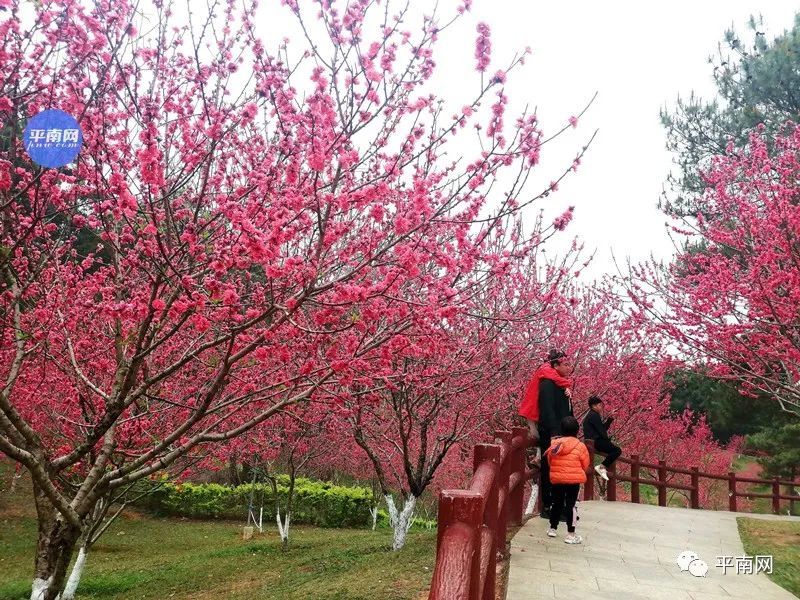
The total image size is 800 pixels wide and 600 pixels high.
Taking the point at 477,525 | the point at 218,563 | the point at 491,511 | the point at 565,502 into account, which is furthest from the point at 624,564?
the point at 218,563

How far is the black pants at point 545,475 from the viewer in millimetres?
6633

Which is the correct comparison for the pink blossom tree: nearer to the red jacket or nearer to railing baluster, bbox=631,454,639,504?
the red jacket

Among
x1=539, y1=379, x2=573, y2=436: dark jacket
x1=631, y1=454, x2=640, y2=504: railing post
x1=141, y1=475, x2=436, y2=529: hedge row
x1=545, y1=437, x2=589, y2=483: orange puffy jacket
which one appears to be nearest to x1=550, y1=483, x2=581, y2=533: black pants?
x1=545, y1=437, x2=589, y2=483: orange puffy jacket

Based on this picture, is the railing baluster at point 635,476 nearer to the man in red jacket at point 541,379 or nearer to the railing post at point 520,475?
the railing post at point 520,475

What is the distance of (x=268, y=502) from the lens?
1942 centimetres

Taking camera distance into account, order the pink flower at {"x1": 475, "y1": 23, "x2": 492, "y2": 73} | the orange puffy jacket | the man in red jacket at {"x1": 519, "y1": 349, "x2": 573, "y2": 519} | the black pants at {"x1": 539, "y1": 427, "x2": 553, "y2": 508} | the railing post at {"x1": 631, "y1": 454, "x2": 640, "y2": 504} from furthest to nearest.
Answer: the railing post at {"x1": 631, "y1": 454, "x2": 640, "y2": 504}
the black pants at {"x1": 539, "y1": 427, "x2": 553, "y2": 508}
the man in red jacket at {"x1": 519, "y1": 349, "x2": 573, "y2": 519}
the orange puffy jacket
the pink flower at {"x1": 475, "y1": 23, "x2": 492, "y2": 73}

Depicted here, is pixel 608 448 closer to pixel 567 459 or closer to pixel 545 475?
pixel 545 475

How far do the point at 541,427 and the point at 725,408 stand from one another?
16113 millimetres

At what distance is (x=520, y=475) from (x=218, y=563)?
8.21 m

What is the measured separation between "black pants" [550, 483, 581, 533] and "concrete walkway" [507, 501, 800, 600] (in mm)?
217

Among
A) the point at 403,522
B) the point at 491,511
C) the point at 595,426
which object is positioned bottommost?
the point at 403,522

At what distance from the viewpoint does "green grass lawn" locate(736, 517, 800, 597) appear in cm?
599

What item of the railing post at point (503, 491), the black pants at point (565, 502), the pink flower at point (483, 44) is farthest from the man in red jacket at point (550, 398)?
the pink flower at point (483, 44)

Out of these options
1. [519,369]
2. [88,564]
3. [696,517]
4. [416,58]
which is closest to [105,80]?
[416,58]
